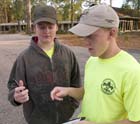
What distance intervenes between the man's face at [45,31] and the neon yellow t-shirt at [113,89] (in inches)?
29.2

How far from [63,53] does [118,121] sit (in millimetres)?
1209

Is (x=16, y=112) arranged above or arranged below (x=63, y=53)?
below

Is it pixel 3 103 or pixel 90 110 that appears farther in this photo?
pixel 3 103

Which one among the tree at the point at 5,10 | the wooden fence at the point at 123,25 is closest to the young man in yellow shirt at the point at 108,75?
the wooden fence at the point at 123,25

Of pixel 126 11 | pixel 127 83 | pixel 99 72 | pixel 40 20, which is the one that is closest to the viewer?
pixel 127 83

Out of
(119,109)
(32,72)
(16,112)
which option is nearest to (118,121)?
(119,109)

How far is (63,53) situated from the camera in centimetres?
333

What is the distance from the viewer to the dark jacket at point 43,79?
320 cm

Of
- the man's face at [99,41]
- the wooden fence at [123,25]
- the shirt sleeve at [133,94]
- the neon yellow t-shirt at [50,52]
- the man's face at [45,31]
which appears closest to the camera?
the shirt sleeve at [133,94]

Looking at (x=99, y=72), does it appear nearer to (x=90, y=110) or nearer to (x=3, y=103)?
(x=90, y=110)

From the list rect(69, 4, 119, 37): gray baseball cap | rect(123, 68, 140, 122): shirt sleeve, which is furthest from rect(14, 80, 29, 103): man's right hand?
rect(123, 68, 140, 122): shirt sleeve

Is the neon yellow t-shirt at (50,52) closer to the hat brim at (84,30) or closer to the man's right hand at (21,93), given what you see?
the man's right hand at (21,93)

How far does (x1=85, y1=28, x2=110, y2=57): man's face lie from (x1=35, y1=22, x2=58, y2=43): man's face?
2.70 ft

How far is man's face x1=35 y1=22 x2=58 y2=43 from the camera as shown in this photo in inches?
125
